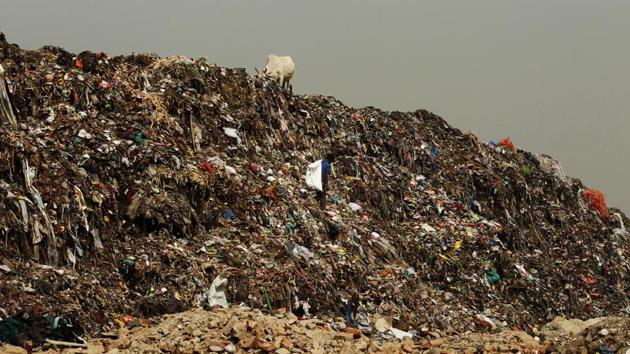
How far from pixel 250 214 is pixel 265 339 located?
353cm

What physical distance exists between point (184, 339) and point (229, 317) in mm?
574

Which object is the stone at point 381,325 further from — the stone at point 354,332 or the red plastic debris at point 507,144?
the red plastic debris at point 507,144

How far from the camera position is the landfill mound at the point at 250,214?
28.2 ft

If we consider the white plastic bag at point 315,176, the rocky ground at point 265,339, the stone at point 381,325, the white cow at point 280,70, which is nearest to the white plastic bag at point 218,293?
the rocky ground at point 265,339

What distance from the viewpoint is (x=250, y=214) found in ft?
35.2

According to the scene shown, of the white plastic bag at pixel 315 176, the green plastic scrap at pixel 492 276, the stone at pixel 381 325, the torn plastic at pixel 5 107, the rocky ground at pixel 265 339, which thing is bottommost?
the rocky ground at pixel 265 339

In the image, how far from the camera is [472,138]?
676 inches

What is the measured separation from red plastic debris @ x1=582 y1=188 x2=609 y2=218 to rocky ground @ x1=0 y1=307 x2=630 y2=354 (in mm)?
10523

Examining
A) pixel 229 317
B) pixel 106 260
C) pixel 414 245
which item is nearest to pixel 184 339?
pixel 229 317

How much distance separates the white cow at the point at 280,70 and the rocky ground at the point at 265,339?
297 inches

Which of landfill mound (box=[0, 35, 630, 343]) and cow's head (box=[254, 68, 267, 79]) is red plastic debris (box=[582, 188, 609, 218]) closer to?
landfill mound (box=[0, 35, 630, 343])

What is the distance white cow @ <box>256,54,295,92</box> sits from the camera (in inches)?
597

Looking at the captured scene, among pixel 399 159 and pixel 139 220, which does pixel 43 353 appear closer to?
pixel 139 220

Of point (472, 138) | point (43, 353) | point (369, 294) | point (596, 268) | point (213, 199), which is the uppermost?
point (472, 138)
